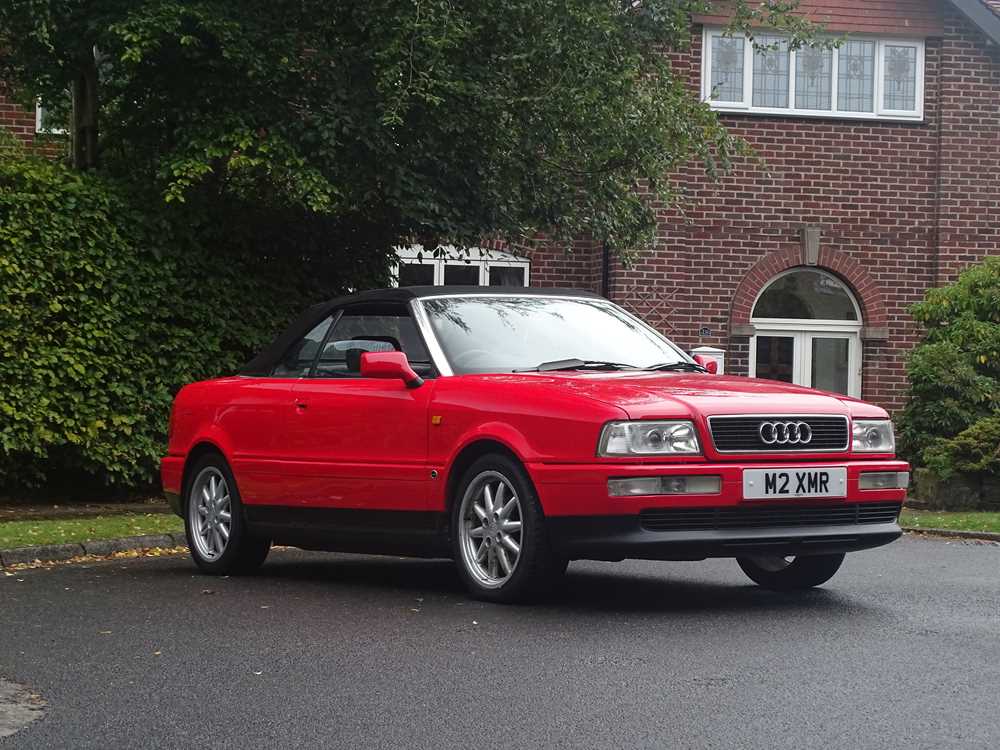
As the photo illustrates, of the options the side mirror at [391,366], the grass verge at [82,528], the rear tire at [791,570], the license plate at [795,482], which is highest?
the side mirror at [391,366]

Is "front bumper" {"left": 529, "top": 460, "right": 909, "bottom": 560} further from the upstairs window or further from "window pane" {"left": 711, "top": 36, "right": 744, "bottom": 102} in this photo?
"window pane" {"left": 711, "top": 36, "right": 744, "bottom": 102}

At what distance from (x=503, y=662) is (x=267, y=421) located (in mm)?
3688

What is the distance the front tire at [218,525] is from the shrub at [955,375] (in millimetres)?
10351

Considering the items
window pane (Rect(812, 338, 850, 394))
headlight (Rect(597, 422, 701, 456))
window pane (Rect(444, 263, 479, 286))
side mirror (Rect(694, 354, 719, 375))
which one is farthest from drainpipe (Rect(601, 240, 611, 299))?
headlight (Rect(597, 422, 701, 456))

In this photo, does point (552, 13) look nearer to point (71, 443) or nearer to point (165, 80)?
point (165, 80)

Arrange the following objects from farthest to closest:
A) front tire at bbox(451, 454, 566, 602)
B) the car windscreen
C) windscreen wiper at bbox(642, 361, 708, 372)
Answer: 1. windscreen wiper at bbox(642, 361, 708, 372)
2. the car windscreen
3. front tire at bbox(451, 454, 566, 602)

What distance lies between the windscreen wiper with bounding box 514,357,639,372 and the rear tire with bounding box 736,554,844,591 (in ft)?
4.17

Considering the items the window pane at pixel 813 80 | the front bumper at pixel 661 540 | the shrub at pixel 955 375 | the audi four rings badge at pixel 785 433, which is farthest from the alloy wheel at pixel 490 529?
the window pane at pixel 813 80

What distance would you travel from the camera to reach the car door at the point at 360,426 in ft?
30.6

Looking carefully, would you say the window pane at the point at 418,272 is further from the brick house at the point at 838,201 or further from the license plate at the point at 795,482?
the license plate at the point at 795,482

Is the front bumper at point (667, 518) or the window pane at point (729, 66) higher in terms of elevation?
the window pane at point (729, 66)

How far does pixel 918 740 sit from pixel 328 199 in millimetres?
10402

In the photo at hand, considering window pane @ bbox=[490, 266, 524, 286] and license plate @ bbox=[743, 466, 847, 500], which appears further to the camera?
window pane @ bbox=[490, 266, 524, 286]

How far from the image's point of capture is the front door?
987 inches
